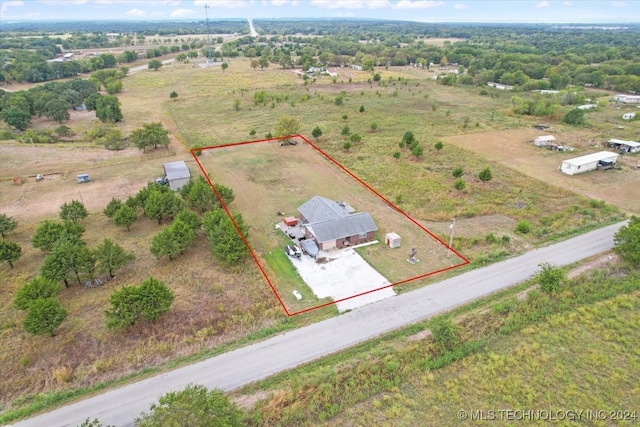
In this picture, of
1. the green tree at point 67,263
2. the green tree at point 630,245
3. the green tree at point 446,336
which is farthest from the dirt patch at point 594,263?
the green tree at point 67,263

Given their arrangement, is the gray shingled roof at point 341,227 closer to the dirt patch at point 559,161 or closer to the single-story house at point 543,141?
the dirt patch at point 559,161

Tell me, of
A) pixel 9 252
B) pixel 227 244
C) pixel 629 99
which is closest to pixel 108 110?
pixel 9 252

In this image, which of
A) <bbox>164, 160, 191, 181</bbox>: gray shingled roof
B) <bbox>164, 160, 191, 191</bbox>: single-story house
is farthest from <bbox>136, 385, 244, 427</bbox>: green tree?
<bbox>164, 160, 191, 181</bbox>: gray shingled roof

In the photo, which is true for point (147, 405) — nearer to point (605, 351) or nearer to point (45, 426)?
point (45, 426)

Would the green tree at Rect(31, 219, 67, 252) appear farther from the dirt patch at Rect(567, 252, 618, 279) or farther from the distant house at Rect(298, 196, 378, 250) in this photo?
the dirt patch at Rect(567, 252, 618, 279)

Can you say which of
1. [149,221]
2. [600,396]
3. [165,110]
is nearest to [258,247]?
[149,221]

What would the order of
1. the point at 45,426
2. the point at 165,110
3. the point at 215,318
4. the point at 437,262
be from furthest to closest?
1. the point at 165,110
2. the point at 437,262
3. the point at 215,318
4. the point at 45,426
